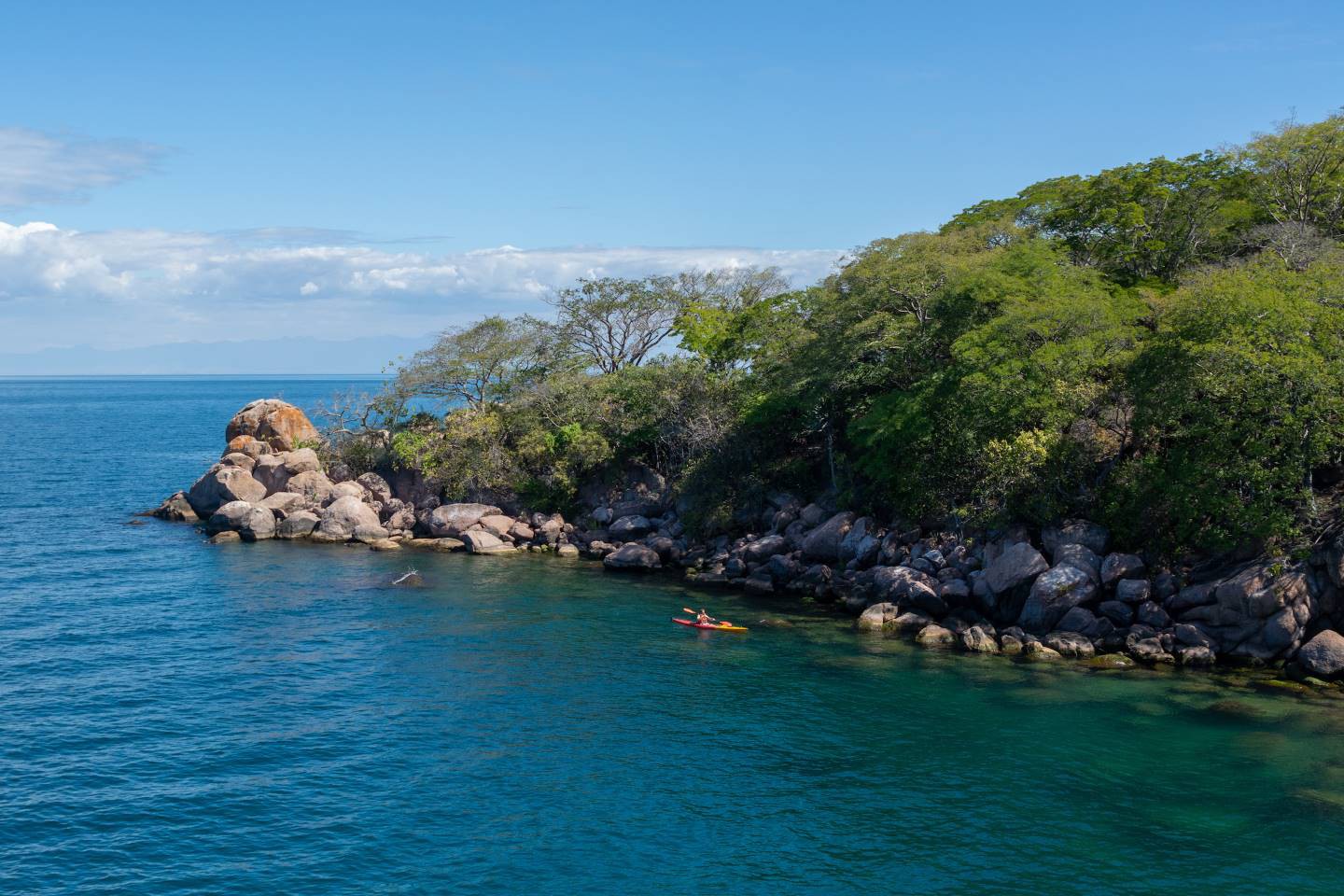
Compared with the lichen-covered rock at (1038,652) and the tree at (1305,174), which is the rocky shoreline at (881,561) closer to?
the lichen-covered rock at (1038,652)

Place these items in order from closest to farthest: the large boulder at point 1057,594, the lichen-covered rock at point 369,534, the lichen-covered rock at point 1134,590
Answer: the lichen-covered rock at point 1134,590 → the large boulder at point 1057,594 → the lichen-covered rock at point 369,534

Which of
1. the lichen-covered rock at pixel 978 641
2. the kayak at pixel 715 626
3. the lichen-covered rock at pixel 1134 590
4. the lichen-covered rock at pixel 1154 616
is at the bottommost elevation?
the kayak at pixel 715 626

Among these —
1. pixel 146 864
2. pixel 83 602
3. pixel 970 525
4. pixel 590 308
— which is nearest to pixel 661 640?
pixel 970 525

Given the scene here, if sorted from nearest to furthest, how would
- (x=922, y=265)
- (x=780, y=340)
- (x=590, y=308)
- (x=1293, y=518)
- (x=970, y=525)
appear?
(x=1293, y=518) → (x=970, y=525) → (x=922, y=265) → (x=780, y=340) → (x=590, y=308)

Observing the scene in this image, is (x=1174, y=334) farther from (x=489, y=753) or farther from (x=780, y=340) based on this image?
(x=489, y=753)

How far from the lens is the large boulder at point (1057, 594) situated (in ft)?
134

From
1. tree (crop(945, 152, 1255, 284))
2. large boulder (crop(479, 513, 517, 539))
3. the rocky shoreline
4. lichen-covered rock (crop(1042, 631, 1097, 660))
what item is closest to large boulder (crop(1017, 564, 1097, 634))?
the rocky shoreline

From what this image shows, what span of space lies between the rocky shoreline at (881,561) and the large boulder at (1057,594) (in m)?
0.06

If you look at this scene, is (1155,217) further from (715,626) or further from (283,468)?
(283,468)

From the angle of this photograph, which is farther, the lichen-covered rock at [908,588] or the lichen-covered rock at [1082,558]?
the lichen-covered rock at [908,588]

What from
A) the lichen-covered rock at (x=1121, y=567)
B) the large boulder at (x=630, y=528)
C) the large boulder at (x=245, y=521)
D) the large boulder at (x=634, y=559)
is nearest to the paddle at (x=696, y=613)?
the large boulder at (x=634, y=559)

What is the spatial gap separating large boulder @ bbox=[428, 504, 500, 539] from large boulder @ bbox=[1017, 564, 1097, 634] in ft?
122

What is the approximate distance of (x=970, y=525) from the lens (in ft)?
150

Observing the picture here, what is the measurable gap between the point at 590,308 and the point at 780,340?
2005 centimetres
